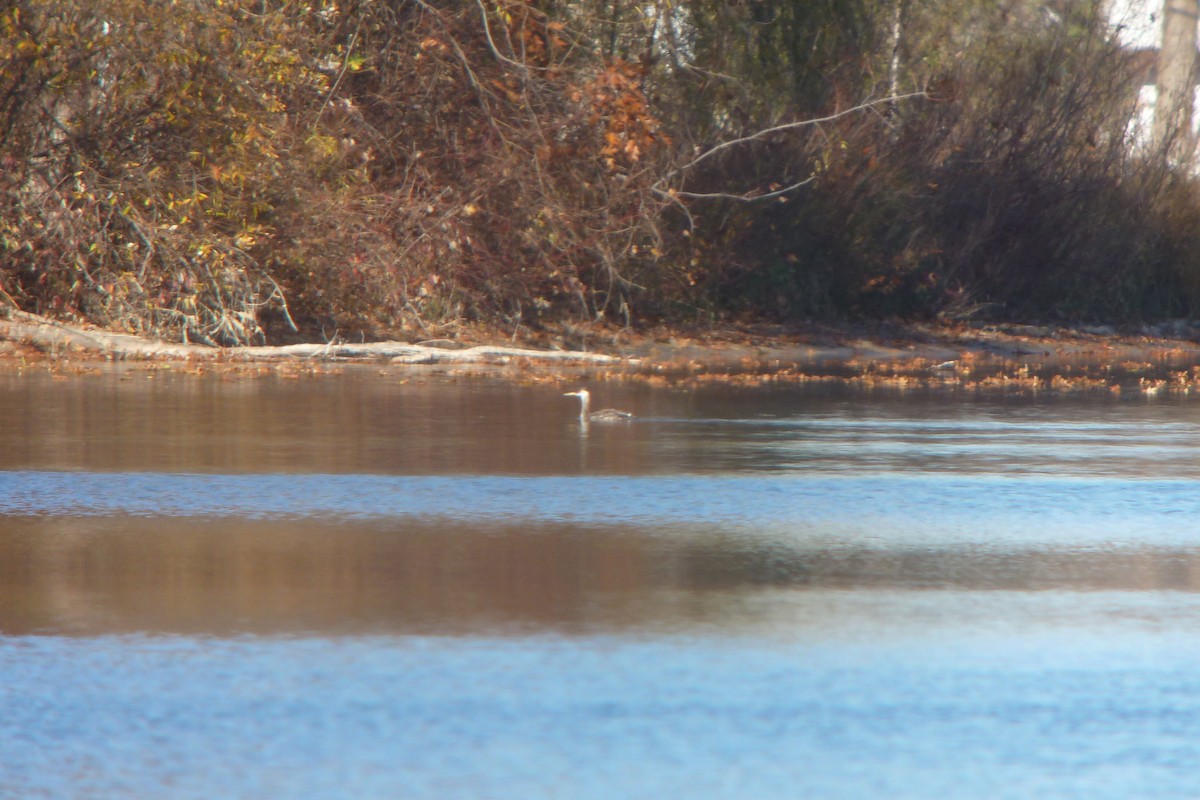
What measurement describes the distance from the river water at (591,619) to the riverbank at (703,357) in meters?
7.03

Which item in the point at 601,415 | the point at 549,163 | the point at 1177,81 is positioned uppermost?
the point at 1177,81

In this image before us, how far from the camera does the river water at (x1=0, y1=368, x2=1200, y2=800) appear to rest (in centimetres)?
429

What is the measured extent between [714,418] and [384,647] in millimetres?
8221

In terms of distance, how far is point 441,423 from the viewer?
12539mm

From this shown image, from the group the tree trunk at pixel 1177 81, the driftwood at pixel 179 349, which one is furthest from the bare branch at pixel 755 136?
the tree trunk at pixel 1177 81

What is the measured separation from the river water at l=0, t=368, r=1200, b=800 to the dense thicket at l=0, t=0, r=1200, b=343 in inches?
360

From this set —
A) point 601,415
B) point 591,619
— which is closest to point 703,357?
point 601,415

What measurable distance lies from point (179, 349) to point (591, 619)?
13825 millimetres

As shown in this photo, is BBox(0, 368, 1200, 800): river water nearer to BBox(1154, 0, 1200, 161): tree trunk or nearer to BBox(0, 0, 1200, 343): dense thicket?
BBox(0, 0, 1200, 343): dense thicket

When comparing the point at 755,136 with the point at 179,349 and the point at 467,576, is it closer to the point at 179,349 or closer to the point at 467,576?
the point at 179,349

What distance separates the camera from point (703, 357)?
22203 mm

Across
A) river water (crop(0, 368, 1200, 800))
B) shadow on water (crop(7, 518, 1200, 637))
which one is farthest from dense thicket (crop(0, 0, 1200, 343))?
shadow on water (crop(7, 518, 1200, 637))

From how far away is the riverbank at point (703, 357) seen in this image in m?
18.2

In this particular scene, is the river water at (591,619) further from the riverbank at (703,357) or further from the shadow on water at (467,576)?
the riverbank at (703,357)
